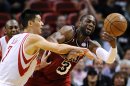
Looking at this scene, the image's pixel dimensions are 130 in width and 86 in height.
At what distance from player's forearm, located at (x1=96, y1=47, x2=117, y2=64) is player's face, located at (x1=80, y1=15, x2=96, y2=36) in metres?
0.37

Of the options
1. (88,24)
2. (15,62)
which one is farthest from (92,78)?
(15,62)

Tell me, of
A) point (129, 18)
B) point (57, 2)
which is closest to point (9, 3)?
point (57, 2)

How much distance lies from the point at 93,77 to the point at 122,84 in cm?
63

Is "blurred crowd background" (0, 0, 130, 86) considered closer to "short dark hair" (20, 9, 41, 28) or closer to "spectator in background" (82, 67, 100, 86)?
"spectator in background" (82, 67, 100, 86)

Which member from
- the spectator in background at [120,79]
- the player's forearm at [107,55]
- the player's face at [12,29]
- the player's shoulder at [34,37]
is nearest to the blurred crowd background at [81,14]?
the spectator in background at [120,79]

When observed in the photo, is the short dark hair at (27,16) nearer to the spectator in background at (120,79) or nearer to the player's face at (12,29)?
the player's face at (12,29)

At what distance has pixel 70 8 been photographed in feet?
45.9

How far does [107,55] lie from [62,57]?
2.66ft

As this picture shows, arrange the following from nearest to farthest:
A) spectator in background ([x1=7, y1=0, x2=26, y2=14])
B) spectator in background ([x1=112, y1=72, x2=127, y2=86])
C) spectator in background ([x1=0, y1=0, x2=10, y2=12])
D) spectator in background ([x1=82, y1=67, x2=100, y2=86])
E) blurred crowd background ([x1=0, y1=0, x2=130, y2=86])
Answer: spectator in background ([x1=112, y1=72, x2=127, y2=86])
spectator in background ([x1=82, y1=67, x2=100, y2=86])
blurred crowd background ([x1=0, y1=0, x2=130, y2=86])
spectator in background ([x1=0, y1=0, x2=10, y2=12])
spectator in background ([x1=7, y1=0, x2=26, y2=14])

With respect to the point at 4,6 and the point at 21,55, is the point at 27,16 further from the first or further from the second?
the point at 4,6

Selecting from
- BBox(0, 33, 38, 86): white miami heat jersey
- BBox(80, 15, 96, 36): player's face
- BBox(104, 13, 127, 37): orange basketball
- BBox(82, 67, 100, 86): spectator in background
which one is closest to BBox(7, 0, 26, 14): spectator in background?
BBox(82, 67, 100, 86): spectator in background

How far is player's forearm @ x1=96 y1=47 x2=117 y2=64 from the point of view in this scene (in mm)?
7247

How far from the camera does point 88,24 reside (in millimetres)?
7590

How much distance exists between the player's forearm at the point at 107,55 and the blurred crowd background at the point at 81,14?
2304 millimetres
